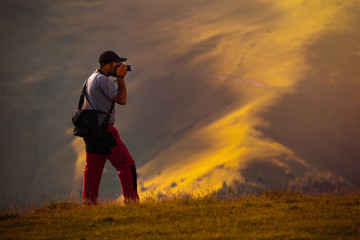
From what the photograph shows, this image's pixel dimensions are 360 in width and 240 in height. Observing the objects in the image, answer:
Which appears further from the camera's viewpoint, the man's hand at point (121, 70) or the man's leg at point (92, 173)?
the man's leg at point (92, 173)

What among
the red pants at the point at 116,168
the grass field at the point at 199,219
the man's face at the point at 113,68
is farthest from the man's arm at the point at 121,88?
the grass field at the point at 199,219

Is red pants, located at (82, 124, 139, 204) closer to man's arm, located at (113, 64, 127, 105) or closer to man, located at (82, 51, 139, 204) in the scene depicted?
man, located at (82, 51, 139, 204)

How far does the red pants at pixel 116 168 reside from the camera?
795 cm

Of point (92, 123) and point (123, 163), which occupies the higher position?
point (92, 123)

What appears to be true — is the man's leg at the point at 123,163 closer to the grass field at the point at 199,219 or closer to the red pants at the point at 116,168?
the red pants at the point at 116,168

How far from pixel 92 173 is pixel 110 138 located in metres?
0.81

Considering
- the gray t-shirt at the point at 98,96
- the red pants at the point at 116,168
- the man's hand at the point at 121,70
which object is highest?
the man's hand at the point at 121,70

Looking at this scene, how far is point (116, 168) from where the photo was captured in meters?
8.38

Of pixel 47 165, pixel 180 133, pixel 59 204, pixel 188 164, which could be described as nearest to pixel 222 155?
pixel 188 164

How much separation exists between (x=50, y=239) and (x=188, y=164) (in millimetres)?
161346

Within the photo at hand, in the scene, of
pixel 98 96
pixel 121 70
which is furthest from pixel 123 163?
pixel 121 70

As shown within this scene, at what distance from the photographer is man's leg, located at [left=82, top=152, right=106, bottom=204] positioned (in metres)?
8.34

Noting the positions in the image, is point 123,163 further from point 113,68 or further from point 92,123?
point 113,68

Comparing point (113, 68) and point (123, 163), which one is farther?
point (113, 68)
